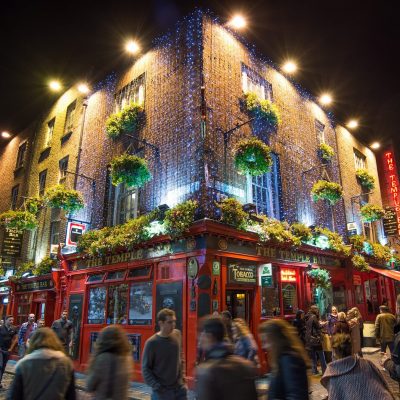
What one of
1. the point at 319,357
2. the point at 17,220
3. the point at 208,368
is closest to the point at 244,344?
the point at 208,368

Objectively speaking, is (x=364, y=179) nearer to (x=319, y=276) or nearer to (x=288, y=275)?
(x=319, y=276)

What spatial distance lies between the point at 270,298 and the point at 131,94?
10.4 meters

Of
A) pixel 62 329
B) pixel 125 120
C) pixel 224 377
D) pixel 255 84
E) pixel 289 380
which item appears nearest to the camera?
pixel 224 377

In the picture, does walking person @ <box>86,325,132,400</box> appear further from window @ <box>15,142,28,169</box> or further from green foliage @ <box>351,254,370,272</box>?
window @ <box>15,142,28,169</box>

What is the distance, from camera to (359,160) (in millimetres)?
24062

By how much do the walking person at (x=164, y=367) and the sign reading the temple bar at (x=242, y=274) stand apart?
626cm

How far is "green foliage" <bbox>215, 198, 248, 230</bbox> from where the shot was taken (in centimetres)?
1123

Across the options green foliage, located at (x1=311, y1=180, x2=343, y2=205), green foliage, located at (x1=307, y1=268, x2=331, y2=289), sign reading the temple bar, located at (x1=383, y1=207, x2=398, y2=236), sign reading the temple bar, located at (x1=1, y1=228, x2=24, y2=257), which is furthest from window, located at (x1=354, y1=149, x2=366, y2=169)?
sign reading the temple bar, located at (x1=1, y1=228, x2=24, y2=257)

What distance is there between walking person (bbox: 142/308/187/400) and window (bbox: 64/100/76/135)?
16.9 metres

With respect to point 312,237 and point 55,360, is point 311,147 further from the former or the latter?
point 55,360

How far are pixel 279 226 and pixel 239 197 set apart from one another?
186cm

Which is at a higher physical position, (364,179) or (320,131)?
(320,131)

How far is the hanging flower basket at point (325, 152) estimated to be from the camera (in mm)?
18750

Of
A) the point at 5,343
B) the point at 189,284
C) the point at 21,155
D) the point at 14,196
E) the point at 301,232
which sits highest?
the point at 21,155
